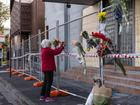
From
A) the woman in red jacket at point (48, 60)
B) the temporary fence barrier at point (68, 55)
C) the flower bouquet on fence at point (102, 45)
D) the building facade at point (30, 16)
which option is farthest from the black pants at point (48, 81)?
the building facade at point (30, 16)

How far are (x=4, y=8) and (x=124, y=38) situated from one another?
39.3 metres

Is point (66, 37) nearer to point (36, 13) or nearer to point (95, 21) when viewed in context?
point (95, 21)

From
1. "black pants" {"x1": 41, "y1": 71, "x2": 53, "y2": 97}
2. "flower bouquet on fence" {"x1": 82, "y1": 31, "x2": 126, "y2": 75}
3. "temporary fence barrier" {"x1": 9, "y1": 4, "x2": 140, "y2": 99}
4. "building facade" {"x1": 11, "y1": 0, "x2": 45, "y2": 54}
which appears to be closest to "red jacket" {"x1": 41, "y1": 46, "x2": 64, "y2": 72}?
"black pants" {"x1": 41, "y1": 71, "x2": 53, "y2": 97}

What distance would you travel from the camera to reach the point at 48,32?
12.8 metres

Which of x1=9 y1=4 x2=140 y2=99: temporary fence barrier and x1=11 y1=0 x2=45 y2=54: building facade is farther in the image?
x1=11 y1=0 x2=45 y2=54: building facade

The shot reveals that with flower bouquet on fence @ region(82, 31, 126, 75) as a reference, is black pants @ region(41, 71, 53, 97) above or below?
below

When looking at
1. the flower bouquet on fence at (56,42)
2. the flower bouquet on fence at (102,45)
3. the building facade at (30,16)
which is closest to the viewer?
the flower bouquet on fence at (102,45)

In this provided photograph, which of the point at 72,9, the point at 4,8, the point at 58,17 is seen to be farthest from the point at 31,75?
the point at 4,8

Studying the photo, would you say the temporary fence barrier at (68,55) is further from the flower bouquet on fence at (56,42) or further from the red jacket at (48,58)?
the red jacket at (48,58)

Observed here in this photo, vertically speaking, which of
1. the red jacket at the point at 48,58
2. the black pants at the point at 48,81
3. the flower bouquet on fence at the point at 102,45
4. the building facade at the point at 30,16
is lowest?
the black pants at the point at 48,81

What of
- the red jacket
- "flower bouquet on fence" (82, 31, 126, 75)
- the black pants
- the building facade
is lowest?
the black pants

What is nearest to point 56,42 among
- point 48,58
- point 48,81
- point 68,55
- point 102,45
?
point 68,55

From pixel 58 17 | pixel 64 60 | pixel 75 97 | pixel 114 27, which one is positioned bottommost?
pixel 75 97

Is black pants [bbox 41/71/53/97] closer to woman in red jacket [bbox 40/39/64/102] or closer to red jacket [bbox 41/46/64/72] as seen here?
woman in red jacket [bbox 40/39/64/102]
